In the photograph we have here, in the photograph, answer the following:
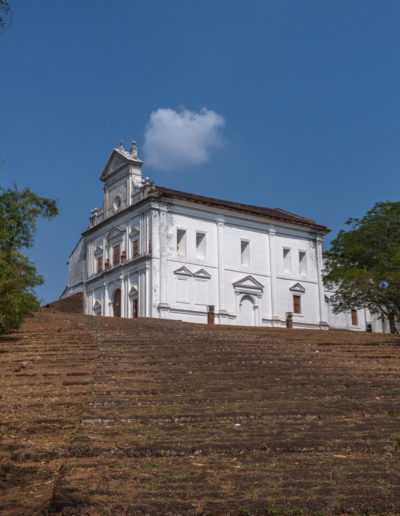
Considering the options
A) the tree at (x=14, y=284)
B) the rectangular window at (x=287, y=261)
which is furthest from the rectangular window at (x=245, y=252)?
the tree at (x=14, y=284)

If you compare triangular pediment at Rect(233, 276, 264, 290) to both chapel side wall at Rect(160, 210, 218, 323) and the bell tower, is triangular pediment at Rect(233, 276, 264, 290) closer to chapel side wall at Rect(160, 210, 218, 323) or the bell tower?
chapel side wall at Rect(160, 210, 218, 323)

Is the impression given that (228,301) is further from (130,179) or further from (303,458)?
(303,458)

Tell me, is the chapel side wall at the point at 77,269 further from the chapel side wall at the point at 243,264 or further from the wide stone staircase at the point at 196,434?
the wide stone staircase at the point at 196,434

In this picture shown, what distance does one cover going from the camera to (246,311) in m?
37.8

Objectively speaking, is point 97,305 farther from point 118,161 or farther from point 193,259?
point 118,161

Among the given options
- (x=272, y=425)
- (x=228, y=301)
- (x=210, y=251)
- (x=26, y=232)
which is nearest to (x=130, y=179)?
(x=210, y=251)

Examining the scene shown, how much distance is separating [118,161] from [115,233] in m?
5.04

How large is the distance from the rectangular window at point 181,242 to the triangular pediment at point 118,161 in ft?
19.3

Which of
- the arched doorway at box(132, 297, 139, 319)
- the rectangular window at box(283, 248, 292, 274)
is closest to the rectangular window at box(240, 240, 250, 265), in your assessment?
the rectangular window at box(283, 248, 292, 274)

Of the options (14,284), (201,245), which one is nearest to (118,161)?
(201,245)

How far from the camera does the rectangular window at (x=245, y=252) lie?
3894cm

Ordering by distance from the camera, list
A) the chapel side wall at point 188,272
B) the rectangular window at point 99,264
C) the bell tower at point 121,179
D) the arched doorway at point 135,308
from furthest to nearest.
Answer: the rectangular window at point 99,264, the bell tower at point 121,179, the arched doorway at point 135,308, the chapel side wall at point 188,272

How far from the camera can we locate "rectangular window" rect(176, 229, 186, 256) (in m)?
36.2

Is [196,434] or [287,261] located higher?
[287,261]
